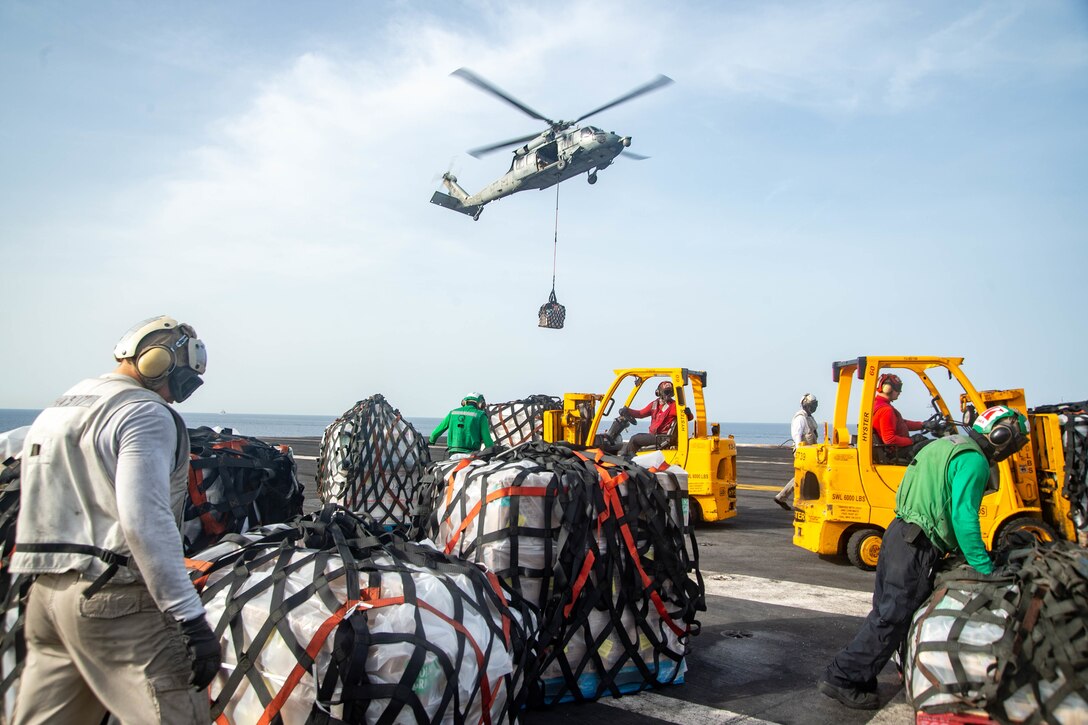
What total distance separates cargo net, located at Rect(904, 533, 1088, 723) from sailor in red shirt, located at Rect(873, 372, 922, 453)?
4.75 m

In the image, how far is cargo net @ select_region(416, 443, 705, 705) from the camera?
4.71 meters

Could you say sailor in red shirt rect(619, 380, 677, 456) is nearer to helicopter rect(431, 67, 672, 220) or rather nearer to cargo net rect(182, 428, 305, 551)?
cargo net rect(182, 428, 305, 551)

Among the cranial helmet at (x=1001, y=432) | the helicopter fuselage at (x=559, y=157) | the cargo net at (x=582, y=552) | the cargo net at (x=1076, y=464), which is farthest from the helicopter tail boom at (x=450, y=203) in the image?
the cranial helmet at (x=1001, y=432)

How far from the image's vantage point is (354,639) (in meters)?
3.35

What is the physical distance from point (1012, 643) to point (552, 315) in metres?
19.2

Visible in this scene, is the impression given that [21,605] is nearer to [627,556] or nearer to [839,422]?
[627,556]

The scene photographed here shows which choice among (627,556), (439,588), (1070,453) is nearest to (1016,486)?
(1070,453)

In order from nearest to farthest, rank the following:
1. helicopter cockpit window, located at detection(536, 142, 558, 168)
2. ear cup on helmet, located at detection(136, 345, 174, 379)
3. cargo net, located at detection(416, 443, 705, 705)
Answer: ear cup on helmet, located at detection(136, 345, 174, 379)
cargo net, located at detection(416, 443, 705, 705)
helicopter cockpit window, located at detection(536, 142, 558, 168)

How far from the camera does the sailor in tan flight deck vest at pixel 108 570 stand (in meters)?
2.92

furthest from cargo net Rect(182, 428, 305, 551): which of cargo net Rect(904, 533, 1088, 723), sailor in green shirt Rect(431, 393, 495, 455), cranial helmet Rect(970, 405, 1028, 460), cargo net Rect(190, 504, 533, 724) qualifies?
cranial helmet Rect(970, 405, 1028, 460)

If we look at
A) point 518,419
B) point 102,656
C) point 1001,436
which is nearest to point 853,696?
point 1001,436

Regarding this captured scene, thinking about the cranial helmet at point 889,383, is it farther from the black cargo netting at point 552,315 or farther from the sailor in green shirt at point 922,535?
the black cargo netting at point 552,315

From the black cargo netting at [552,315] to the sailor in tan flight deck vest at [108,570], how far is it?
19810 millimetres

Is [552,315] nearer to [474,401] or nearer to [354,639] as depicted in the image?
[474,401]
